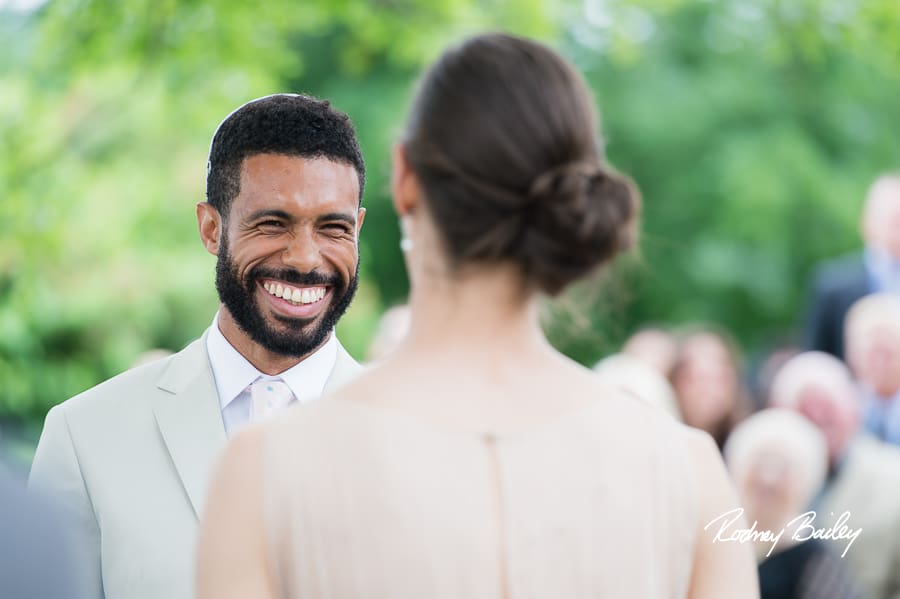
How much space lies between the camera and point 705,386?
25.8 ft

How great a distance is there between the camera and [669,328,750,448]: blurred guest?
7.77m

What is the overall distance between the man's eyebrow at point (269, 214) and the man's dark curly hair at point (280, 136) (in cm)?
7

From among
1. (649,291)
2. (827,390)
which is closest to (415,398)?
(827,390)

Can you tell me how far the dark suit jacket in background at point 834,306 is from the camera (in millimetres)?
7938

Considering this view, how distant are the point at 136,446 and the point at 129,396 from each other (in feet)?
0.43

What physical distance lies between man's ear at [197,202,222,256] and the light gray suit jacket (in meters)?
0.21

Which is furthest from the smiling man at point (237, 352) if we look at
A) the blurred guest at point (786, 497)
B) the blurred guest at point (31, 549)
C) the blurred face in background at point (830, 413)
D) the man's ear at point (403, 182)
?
the blurred face in background at point (830, 413)

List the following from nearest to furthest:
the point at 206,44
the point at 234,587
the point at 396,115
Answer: the point at 234,587, the point at 206,44, the point at 396,115

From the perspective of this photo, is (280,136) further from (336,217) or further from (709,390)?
(709,390)

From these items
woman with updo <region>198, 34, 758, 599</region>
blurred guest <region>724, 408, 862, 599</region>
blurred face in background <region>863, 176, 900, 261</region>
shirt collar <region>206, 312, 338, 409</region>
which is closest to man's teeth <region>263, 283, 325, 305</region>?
shirt collar <region>206, 312, 338, 409</region>

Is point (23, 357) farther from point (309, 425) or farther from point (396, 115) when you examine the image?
point (309, 425)

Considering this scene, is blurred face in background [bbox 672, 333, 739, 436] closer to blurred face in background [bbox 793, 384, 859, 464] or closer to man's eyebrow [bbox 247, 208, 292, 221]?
blurred face in background [bbox 793, 384, 859, 464]

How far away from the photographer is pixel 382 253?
13852mm
